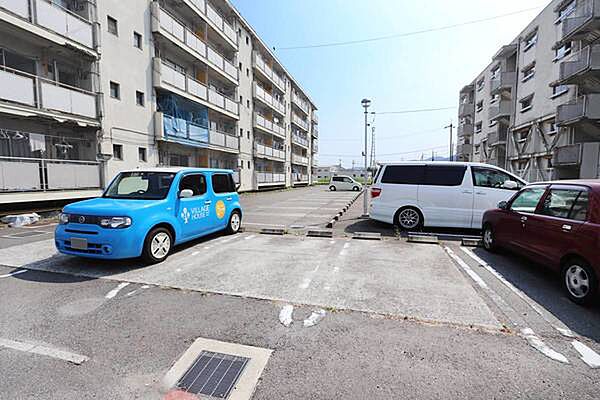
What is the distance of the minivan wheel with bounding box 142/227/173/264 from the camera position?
4941 mm

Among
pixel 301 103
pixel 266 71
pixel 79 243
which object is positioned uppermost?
pixel 301 103

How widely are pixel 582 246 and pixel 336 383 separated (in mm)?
3513

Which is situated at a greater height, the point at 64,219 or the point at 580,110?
the point at 580,110

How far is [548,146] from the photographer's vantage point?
18.6 m

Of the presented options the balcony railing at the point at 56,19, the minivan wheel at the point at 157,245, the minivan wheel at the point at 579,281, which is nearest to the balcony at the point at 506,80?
the minivan wheel at the point at 579,281

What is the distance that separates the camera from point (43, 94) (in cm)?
961

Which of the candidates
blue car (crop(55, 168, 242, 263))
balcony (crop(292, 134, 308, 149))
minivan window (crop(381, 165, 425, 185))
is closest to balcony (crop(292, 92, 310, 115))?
balcony (crop(292, 134, 308, 149))

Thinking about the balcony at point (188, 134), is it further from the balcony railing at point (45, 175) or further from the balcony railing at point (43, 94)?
the balcony railing at point (45, 175)

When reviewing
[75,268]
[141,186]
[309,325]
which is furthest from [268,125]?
[309,325]

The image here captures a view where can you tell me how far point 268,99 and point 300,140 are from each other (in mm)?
14218

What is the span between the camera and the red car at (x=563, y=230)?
348cm

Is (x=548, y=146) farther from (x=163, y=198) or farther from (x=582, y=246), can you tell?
(x=163, y=198)

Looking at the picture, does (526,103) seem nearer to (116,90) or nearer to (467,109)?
(467,109)

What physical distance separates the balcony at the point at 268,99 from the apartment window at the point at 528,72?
21.0 meters
